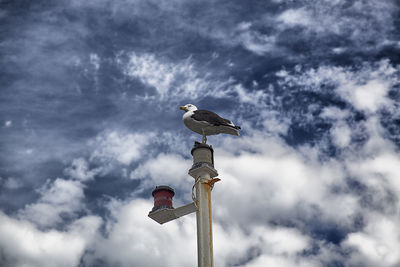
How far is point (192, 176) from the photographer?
9375 millimetres

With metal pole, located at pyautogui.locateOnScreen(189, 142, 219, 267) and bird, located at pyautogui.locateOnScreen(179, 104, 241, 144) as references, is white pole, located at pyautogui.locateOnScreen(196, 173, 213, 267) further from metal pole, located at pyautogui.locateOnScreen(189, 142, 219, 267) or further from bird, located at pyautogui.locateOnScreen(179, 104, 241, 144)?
bird, located at pyautogui.locateOnScreen(179, 104, 241, 144)

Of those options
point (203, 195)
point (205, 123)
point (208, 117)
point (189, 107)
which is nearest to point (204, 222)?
point (203, 195)

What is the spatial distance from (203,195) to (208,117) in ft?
7.94

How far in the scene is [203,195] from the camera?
9039 millimetres

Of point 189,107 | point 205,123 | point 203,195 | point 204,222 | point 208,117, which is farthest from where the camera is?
point 189,107

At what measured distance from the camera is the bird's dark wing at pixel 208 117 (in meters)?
10.8

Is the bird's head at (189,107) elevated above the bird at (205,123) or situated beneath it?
elevated above

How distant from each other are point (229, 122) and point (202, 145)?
5.84 ft

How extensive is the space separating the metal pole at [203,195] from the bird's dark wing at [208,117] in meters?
1.04

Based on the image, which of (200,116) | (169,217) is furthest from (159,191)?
(200,116)

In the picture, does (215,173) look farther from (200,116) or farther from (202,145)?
(200,116)

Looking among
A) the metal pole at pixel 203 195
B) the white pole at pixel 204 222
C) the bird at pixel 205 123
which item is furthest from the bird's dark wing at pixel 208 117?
the white pole at pixel 204 222

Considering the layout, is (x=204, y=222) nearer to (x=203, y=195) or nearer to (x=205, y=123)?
(x=203, y=195)

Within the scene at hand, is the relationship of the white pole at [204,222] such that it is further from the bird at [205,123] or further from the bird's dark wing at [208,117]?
the bird's dark wing at [208,117]
